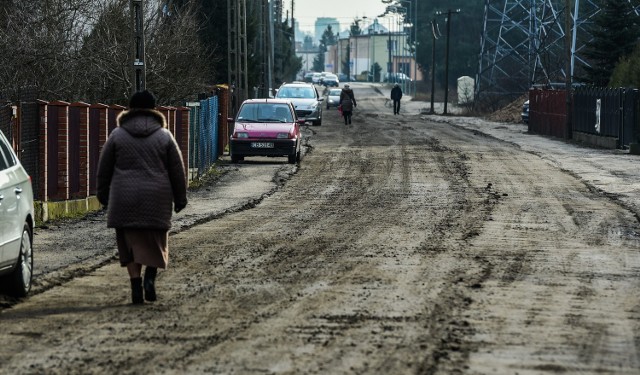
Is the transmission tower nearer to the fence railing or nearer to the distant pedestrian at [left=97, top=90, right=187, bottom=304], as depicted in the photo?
the fence railing

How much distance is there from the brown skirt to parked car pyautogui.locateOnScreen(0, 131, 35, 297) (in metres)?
0.83

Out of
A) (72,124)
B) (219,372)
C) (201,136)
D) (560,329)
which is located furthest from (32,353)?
(201,136)

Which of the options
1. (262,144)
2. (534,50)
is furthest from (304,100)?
(262,144)

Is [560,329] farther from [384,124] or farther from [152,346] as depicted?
[384,124]

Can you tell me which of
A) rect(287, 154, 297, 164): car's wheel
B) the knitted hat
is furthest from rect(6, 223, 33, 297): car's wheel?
rect(287, 154, 297, 164): car's wheel

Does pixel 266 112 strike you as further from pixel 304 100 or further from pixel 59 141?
pixel 304 100

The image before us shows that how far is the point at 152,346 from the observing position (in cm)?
894

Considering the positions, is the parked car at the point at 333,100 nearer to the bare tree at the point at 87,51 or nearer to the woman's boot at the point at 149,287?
the bare tree at the point at 87,51

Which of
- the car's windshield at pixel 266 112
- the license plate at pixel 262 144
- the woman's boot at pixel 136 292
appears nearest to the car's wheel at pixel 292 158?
→ the license plate at pixel 262 144

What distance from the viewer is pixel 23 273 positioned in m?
11.3

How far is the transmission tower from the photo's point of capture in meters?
65.9

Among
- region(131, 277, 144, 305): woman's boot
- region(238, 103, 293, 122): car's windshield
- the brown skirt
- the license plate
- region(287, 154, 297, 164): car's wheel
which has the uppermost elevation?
region(238, 103, 293, 122): car's windshield

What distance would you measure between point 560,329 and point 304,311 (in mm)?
1966

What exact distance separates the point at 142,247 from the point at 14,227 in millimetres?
1045
